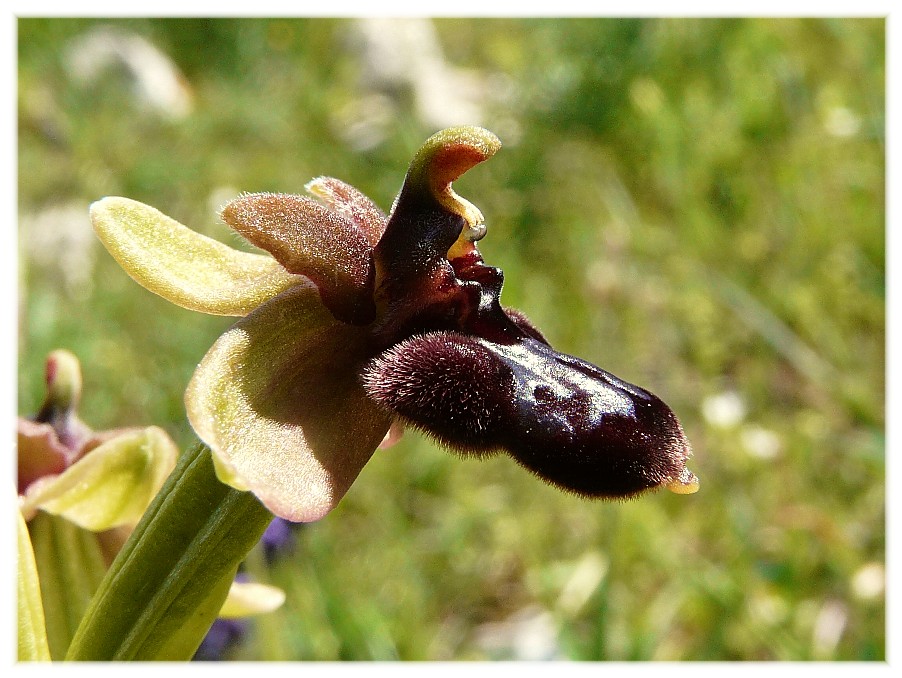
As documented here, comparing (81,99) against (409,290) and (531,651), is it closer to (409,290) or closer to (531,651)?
(531,651)

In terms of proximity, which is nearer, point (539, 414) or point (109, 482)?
point (539, 414)

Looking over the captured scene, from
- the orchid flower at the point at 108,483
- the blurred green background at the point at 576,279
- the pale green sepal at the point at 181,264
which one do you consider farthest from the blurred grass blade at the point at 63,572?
the blurred green background at the point at 576,279

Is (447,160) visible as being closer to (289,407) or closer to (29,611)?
(289,407)

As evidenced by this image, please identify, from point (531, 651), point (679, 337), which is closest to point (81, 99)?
point (679, 337)

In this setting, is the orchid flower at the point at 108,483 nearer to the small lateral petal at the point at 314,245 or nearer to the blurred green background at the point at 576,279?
the small lateral petal at the point at 314,245

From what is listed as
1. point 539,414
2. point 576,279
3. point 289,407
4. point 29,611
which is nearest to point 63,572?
point 29,611

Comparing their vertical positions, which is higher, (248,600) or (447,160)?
(447,160)
